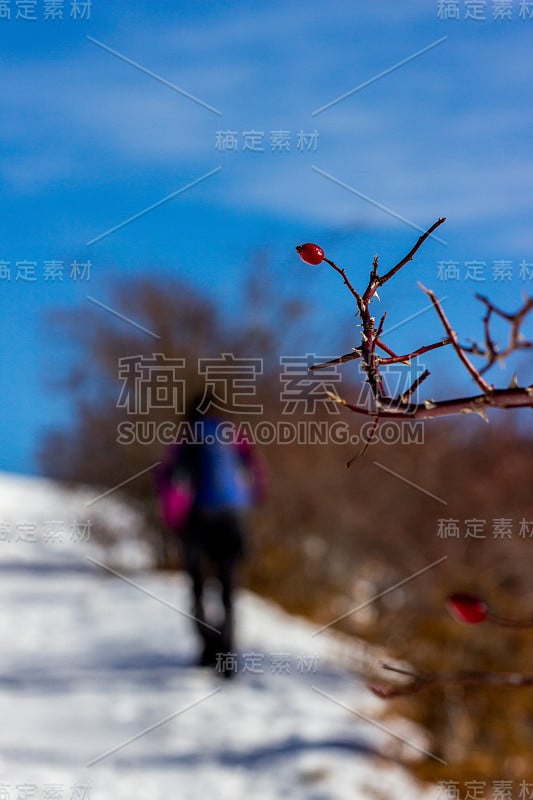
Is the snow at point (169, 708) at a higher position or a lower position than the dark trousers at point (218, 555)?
lower

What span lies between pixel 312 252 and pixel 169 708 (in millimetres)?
5030

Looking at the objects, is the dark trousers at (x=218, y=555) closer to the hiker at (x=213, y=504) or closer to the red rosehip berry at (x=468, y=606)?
the hiker at (x=213, y=504)

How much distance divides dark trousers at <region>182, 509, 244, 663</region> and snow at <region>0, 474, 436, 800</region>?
9.2 inches

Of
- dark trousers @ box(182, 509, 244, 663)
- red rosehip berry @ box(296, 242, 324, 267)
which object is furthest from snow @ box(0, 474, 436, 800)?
red rosehip berry @ box(296, 242, 324, 267)

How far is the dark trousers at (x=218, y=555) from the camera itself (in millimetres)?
6418

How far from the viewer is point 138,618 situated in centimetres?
816

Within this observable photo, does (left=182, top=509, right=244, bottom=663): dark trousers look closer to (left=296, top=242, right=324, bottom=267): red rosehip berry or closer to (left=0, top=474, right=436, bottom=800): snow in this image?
(left=0, top=474, right=436, bottom=800): snow

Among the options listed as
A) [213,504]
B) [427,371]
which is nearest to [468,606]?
[427,371]

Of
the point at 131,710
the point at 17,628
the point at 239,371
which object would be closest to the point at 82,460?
the point at 239,371

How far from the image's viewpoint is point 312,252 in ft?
4.15

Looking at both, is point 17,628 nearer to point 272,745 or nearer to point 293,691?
point 293,691

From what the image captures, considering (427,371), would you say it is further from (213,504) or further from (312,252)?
(213,504)

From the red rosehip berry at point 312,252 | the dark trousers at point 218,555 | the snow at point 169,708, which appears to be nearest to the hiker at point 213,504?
the dark trousers at point 218,555

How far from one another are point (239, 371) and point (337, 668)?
11.7 ft
